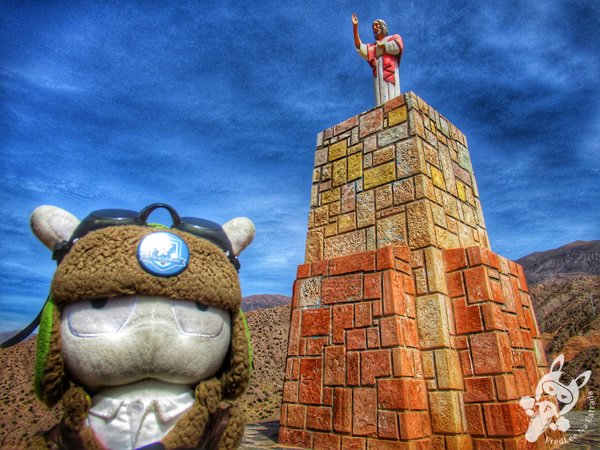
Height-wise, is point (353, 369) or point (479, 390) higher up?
point (353, 369)

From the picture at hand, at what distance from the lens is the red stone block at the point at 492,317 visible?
9.25 feet

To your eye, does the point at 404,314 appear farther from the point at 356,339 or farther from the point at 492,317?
the point at 492,317

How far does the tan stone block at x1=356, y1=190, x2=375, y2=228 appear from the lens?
3.68 meters

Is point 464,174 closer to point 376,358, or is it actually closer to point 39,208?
point 376,358

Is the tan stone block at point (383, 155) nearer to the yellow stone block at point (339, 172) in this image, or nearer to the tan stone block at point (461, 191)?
the yellow stone block at point (339, 172)

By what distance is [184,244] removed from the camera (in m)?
1.57

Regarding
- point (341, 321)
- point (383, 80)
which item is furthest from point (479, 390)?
point (383, 80)

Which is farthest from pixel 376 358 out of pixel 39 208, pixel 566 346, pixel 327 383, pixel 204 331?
pixel 566 346

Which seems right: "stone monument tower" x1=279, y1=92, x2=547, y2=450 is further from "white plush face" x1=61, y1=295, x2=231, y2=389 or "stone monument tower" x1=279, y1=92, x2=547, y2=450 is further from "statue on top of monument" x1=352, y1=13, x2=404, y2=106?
"white plush face" x1=61, y1=295, x2=231, y2=389

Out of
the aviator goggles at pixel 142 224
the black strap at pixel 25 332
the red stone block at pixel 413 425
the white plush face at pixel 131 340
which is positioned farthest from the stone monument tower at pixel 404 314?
the black strap at pixel 25 332

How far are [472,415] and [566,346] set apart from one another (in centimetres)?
1249

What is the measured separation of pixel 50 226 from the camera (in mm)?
1613

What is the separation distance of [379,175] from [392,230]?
0.62 meters

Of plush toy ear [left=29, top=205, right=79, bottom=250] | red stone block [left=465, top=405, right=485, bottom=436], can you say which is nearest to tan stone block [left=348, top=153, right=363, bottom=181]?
red stone block [left=465, top=405, right=485, bottom=436]
